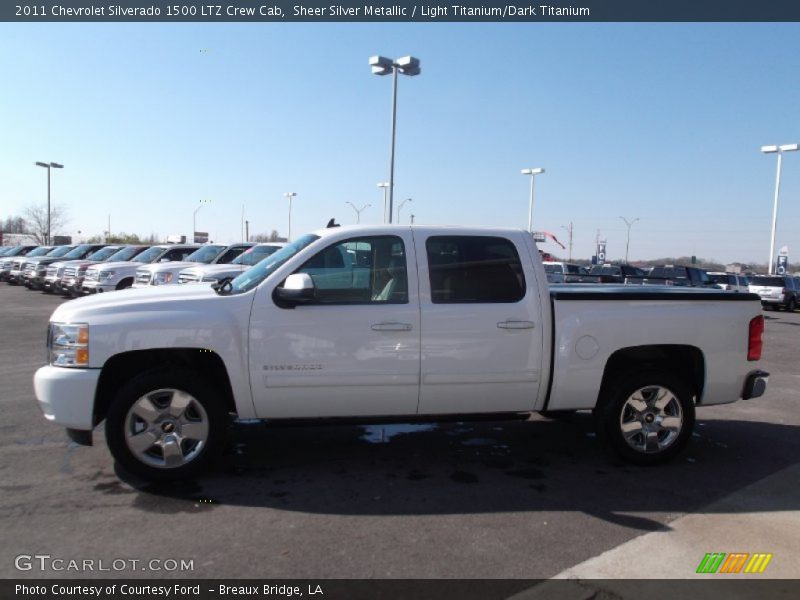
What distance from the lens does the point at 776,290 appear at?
2883 cm

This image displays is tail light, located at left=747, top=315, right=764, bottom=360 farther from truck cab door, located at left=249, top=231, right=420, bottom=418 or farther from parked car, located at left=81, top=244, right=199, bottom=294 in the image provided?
parked car, located at left=81, top=244, right=199, bottom=294

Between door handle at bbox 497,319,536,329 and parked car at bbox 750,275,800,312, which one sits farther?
parked car at bbox 750,275,800,312

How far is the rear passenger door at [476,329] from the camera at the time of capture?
5.05 metres

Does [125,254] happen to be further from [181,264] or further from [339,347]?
[339,347]

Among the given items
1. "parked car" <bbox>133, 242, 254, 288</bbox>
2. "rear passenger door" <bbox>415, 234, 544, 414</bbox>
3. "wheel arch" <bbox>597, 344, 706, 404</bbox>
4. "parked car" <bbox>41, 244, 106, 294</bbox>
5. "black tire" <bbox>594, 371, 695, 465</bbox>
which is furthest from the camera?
"parked car" <bbox>41, 244, 106, 294</bbox>

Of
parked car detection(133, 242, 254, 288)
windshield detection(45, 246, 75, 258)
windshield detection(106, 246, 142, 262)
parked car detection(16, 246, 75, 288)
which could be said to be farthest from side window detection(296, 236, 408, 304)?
windshield detection(45, 246, 75, 258)

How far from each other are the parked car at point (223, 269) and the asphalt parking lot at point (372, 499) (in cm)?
728

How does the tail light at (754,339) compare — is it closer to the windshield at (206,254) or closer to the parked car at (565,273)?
the windshield at (206,254)

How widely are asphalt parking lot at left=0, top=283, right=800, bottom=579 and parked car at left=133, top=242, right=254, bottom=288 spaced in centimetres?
1032

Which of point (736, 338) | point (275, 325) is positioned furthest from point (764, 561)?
point (275, 325)

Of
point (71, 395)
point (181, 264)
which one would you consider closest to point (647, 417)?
point (71, 395)

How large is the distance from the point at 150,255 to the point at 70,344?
18.1 meters

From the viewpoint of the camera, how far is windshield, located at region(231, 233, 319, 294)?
5086 mm

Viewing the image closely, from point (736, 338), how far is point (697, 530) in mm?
2004
